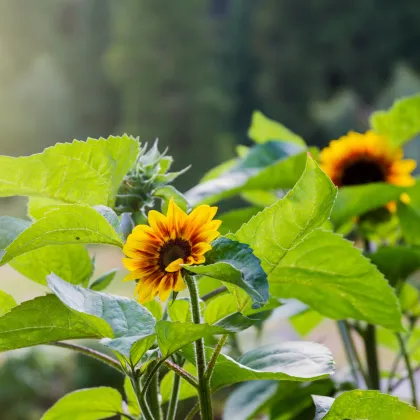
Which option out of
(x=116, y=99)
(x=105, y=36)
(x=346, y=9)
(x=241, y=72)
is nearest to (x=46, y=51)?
(x=105, y=36)

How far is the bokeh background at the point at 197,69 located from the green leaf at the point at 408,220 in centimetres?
339

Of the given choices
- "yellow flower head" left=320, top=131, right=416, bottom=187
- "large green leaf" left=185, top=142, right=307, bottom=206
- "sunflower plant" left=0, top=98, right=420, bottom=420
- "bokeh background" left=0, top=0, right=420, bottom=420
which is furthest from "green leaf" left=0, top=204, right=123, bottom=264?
"bokeh background" left=0, top=0, right=420, bottom=420

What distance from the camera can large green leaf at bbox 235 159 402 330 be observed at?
0.21 metres

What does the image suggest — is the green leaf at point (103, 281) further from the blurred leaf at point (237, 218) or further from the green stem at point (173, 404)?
the blurred leaf at point (237, 218)

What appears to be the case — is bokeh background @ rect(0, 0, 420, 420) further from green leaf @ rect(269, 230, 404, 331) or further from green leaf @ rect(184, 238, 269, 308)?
green leaf @ rect(184, 238, 269, 308)

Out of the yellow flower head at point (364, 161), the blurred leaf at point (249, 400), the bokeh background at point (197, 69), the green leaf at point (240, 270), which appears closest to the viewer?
the green leaf at point (240, 270)

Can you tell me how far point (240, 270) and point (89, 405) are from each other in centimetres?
13

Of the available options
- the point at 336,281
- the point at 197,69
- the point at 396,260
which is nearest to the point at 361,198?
the point at 396,260

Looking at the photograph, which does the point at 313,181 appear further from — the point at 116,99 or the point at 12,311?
the point at 116,99

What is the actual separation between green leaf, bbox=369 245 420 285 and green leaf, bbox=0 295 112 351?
0.84 ft

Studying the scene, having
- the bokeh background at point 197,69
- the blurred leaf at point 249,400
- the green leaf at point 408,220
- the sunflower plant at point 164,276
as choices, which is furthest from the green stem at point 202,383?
the bokeh background at point 197,69

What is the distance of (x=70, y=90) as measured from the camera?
6.88 m

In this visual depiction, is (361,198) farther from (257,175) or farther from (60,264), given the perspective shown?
(60,264)

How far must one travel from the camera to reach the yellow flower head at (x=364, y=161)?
0.49 metres
